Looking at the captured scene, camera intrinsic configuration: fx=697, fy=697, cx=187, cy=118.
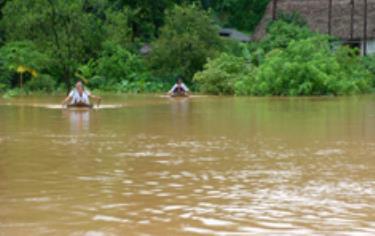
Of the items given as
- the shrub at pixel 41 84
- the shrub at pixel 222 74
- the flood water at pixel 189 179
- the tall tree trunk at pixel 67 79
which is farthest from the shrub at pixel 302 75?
the flood water at pixel 189 179

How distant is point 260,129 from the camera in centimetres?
1529

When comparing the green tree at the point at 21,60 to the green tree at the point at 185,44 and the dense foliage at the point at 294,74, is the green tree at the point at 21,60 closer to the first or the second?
A: the green tree at the point at 185,44

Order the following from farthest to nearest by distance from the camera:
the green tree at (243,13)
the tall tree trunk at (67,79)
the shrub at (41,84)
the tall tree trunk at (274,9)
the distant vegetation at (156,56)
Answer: the green tree at (243,13) → the tall tree trunk at (274,9) → the tall tree trunk at (67,79) → the shrub at (41,84) → the distant vegetation at (156,56)

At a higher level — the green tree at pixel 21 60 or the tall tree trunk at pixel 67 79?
the green tree at pixel 21 60

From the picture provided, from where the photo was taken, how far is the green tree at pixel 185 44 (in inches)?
1671

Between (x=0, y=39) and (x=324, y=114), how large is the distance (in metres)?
31.9

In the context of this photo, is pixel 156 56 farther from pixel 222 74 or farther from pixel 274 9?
pixel 274 9

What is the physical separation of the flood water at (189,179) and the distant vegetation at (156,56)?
17.6 m

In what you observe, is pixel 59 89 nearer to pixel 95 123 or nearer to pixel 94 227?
pixel 95 123

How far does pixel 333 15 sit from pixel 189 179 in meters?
45.0

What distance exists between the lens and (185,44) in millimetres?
42375

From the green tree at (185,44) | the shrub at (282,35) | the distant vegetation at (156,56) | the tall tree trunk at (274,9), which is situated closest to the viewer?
the distant vegetation at (156,56)

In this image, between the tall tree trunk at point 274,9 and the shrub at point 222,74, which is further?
the tall tree trunk at point 274,9

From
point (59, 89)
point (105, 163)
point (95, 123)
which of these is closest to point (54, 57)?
point (59, 89)
